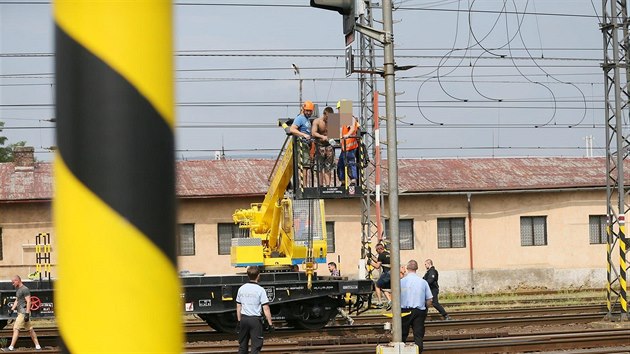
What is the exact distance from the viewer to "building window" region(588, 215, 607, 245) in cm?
4044

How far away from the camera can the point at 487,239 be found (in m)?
39.2

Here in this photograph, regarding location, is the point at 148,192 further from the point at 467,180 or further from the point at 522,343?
the point at 467,180

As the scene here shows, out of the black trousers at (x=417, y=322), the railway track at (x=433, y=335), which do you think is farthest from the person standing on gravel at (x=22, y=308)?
the black trousers at (x=417, y=322)

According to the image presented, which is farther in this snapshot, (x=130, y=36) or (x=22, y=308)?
(x=22, y=308)

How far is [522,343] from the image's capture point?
17.3m

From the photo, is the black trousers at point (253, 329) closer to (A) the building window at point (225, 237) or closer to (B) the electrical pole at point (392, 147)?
(B) the electrical pole at point (392, 147)

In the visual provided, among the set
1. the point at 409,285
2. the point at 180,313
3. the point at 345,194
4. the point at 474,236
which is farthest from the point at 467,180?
the point at 180,313

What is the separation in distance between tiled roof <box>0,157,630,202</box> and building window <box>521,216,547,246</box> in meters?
1.42

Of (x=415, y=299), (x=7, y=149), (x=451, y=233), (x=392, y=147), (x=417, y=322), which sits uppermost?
(x=7, y=149)

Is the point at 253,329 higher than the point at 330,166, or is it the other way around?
the point at 330,166

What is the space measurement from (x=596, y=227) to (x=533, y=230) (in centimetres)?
278

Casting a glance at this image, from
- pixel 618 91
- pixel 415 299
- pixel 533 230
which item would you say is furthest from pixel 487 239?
pixel 415 299

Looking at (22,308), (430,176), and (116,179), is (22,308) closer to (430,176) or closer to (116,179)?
(116,179)

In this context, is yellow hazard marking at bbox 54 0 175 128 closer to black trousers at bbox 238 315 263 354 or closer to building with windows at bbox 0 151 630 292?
black trousers at bbox 238 315 263 354
